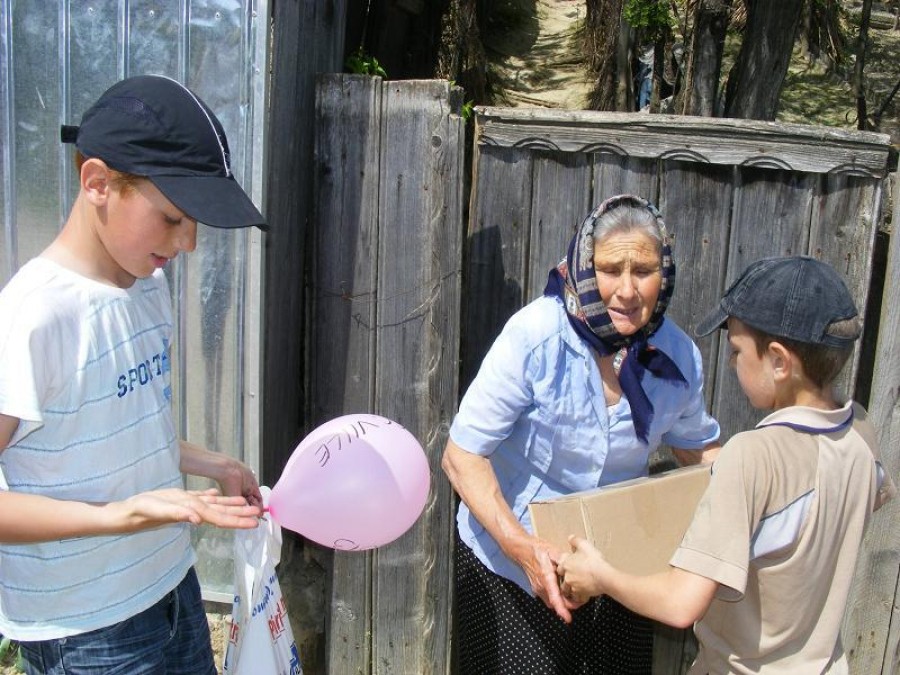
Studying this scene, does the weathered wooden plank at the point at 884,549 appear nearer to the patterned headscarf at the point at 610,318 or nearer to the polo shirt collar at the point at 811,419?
the patterned headscarf at the point at 610,318

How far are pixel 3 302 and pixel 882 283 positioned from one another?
251 centimetres

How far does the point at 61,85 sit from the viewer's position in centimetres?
266

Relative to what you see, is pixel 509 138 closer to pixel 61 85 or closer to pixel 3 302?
pixel 61 85

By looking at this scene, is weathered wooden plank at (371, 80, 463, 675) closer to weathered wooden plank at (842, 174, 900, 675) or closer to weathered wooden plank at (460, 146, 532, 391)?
weathered wooden plank at (460, 146, 532, 391)

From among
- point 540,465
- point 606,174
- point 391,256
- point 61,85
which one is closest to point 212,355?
point 391,256

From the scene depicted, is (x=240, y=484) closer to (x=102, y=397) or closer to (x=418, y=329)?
(x=102, y=397)

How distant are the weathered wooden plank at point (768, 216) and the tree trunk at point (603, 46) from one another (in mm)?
4918

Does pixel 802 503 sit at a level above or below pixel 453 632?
above

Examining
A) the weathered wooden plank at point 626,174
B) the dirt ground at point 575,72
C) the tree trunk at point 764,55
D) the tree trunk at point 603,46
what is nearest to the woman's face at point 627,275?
the weathered wooden plank at point 626,174

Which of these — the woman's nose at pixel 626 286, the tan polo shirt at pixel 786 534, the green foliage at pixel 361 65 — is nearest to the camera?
the tan polo shirt at pixel 786 534

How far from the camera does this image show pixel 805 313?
1.79 m

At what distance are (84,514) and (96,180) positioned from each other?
612 mm

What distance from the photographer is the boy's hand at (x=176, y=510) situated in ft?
5.18

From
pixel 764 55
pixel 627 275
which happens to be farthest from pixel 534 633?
pixel 764 55
